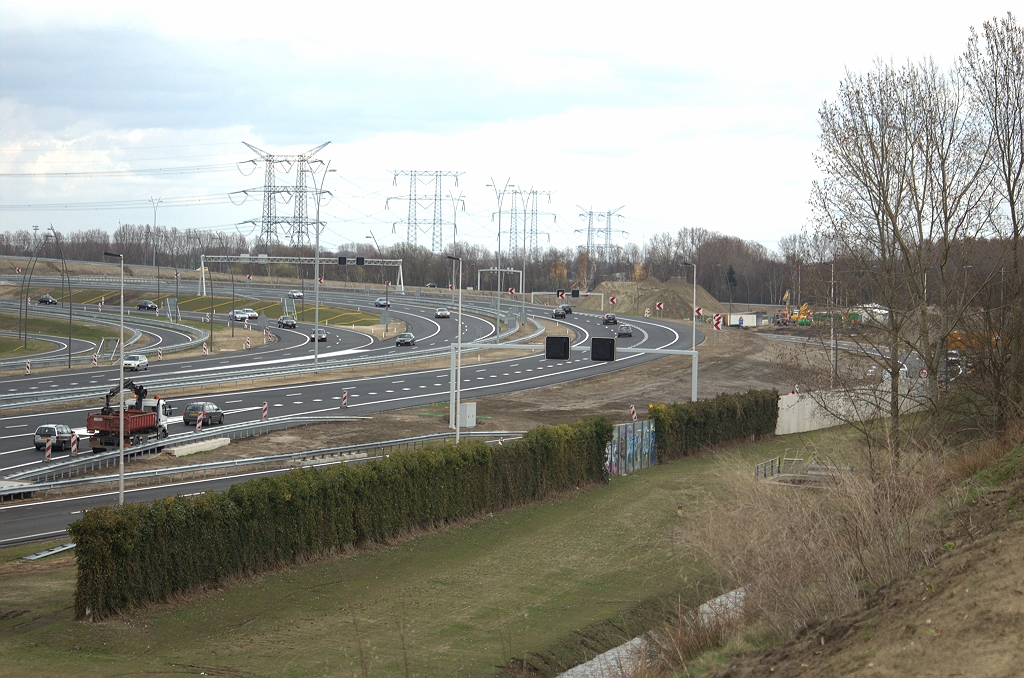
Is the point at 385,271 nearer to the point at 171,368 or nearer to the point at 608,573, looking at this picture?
the point at 171,368

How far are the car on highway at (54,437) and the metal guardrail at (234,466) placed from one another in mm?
6233

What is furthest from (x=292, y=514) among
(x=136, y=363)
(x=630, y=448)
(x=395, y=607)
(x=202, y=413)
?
(x=136, y=363)

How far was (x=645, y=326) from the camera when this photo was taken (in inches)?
4296

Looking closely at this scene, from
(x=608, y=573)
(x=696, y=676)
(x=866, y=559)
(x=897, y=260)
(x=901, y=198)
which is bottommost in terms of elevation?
(x=608, y=573)

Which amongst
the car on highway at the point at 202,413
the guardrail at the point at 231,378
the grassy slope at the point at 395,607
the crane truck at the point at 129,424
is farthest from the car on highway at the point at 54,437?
the grassy slope at the point at 395,607

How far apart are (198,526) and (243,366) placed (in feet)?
167

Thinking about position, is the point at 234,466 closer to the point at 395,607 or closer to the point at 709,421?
the point at 395,607

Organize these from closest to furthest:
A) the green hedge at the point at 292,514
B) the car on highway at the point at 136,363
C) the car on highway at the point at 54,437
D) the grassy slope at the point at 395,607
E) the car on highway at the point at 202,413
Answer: the grassy slope at the point at 395,607
the green hedge at the point at 292,514
the car on highway at the point at 54,437
the car on highway at the point at 202,413
the car on highway at the point at 136,363

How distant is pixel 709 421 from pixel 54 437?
29.8 metres

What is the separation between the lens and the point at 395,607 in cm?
2095

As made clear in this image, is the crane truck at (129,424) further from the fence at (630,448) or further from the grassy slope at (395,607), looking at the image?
the fence at (630,448)

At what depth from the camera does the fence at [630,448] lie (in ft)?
122

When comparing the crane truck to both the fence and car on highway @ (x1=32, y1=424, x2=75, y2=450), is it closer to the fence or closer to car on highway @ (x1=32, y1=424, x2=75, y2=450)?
car on highway @ (x1=32, y1=424, x2=75, y2=450)

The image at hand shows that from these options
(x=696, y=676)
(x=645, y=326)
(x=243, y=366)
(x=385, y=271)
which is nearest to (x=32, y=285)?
(x=385, y=271)
